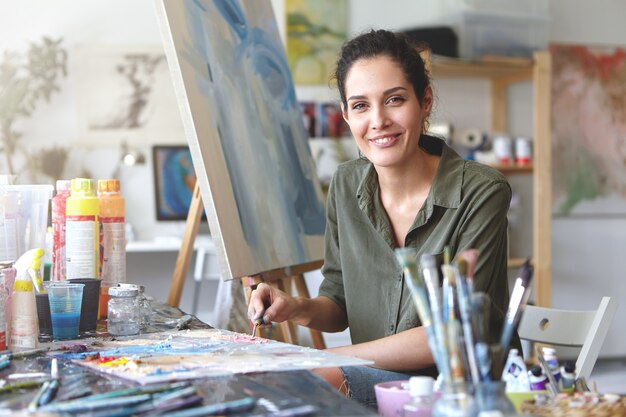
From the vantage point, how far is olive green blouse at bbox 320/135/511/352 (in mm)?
1780

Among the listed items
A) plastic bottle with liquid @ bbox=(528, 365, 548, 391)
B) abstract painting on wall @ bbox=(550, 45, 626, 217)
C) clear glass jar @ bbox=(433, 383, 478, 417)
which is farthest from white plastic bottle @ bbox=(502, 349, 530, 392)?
abstract painting on wall @ bbox=(550, 45, 626, 217)

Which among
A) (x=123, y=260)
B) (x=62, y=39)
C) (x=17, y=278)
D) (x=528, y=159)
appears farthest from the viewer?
(x=528, y=159)

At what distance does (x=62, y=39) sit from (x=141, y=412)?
372cm

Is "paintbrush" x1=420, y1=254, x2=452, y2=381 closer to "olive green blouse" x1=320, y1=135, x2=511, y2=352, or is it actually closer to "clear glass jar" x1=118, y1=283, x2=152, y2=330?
"olive green blouse" x1=320, y1=135, x2=511, y2=352

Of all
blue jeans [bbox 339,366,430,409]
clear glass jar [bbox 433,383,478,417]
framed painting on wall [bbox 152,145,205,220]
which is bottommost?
blue jeans [bbox 339,366,430,409]

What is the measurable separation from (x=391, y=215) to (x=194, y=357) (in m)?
0.76

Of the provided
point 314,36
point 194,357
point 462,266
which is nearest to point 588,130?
point 314,36

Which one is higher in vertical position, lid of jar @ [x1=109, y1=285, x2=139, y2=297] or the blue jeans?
lid of jar @ [x1=109, y1=285, x2=139, y2=297]

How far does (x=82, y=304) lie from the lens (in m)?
1.74

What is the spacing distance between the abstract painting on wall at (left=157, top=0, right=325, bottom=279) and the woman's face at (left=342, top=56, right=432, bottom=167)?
0.45 meters

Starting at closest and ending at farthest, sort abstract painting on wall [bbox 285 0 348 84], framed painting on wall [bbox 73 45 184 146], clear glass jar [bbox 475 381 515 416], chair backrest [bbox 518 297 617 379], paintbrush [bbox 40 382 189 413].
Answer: clear glass jar [bbox 475 381 515 416], paintbrush [bbox 40 382 189 413], chair backrest [bbox 518 297 617 379], framed painting on wall [bbox 73 45 184 146], abstract painting on wall [bbox 285 0 348 84]

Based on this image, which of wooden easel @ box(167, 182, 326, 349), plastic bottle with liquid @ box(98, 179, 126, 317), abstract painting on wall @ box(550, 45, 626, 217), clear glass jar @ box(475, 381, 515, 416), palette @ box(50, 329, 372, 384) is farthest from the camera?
abstract painting on wall @ box(550, 45, 626, 217)

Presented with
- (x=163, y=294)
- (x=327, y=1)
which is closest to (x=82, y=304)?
(x=163, y=294)

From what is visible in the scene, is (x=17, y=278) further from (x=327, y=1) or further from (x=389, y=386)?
(x=327, y=1)
